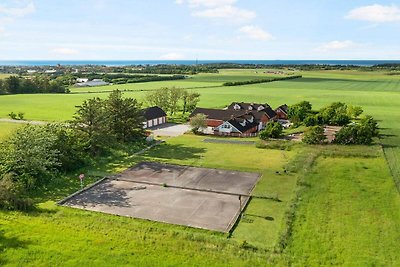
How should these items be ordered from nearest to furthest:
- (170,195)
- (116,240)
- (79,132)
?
1. (116,240)
2. (170,195)
3. (79,132)

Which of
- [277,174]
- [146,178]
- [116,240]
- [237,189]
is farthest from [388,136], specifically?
[116,240]

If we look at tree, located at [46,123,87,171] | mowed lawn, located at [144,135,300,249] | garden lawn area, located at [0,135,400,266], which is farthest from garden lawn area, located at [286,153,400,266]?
tree, located at [46,123,87,171]

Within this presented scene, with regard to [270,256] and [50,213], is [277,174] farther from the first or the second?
[50,213]

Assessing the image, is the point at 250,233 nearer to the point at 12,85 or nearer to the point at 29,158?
the point at 29,158

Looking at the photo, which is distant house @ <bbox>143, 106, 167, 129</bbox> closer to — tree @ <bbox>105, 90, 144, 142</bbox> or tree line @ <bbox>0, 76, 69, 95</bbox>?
tree @ <bbox>105, 90, 144, 142</bbox>

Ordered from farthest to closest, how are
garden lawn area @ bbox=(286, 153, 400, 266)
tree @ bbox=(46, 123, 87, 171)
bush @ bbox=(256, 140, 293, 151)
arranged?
bush @ bbox=(256, 140, 293, 151)
tree @ bbox=(46, 123, 87, 171)
garden lawn area @ bbox=(286, 153, 400, 266)
